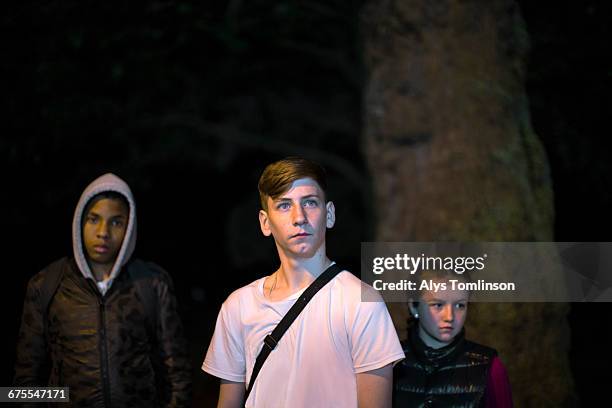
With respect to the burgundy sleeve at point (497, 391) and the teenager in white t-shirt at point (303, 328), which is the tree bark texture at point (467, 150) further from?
the teenager in white t-shirt at point (303, 328)

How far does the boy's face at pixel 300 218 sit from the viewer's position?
3.53m

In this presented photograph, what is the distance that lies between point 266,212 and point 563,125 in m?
5.07

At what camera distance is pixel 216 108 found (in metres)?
13.0

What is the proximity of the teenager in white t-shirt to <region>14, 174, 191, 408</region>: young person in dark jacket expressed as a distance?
2.61 feet

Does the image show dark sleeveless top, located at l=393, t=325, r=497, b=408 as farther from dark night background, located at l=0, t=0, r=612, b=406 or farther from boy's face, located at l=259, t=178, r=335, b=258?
dark night background, located at l=0, t=0, r=612, b=406

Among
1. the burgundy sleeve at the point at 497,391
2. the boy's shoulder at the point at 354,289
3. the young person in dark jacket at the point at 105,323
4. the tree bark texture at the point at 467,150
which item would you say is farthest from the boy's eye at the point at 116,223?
the burgundy sleeve at the point at 497,391

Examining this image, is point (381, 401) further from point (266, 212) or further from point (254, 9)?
point (254, 9)

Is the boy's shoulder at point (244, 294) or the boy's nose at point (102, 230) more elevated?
the boy's nose at point (102, 230)

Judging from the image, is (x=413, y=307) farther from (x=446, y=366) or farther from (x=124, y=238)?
(x=124, y=238)

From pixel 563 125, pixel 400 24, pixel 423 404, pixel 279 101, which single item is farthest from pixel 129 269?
pixel 279 101

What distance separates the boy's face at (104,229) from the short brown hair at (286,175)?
1238 mm

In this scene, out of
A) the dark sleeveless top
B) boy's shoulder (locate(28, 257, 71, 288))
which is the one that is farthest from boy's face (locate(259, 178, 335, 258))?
boy's shoulder (locate(28, 257, 71, 288))

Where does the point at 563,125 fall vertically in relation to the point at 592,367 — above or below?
above

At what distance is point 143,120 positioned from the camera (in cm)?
1066
